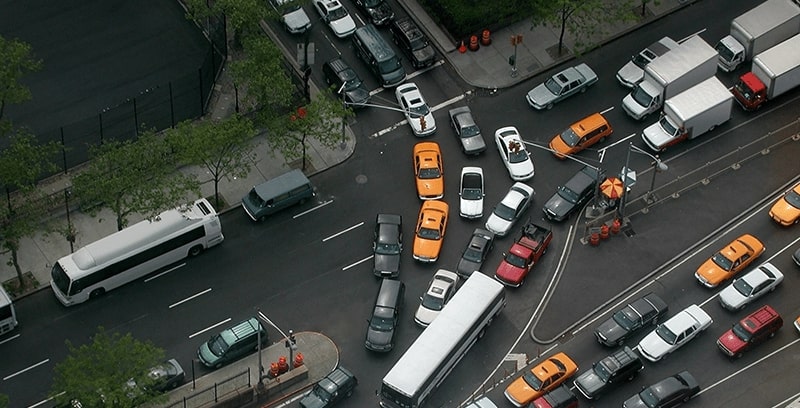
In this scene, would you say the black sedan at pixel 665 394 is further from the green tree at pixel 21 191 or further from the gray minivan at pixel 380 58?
the green tree at pixel 21 191

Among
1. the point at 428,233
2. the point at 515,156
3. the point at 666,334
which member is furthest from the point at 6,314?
the point at 666,334

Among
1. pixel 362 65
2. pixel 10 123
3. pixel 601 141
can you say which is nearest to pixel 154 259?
pixel 10 123

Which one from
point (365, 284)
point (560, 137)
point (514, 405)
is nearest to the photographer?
point (514, 405)

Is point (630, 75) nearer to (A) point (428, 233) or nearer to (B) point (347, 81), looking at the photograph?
(B) point (347, 81)

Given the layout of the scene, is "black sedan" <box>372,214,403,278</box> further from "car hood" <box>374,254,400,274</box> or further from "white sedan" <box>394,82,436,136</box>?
"white sedan" <box>394,82,436,136</box>

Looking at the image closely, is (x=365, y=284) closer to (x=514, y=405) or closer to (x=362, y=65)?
(x=514, y=405)

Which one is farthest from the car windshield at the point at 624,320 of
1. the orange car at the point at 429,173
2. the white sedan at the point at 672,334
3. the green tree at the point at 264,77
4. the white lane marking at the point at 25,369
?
the white lane marking at the point at 25,369

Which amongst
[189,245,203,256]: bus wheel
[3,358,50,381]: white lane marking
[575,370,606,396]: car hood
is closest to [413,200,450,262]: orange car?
[575,370,606,396]: car hood
